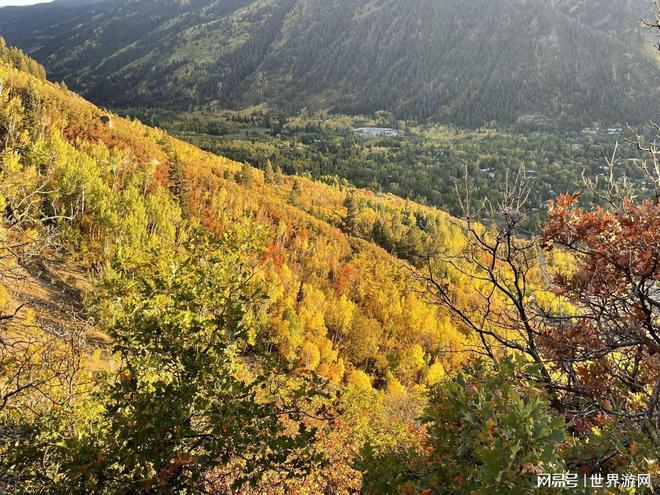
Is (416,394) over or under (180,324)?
under

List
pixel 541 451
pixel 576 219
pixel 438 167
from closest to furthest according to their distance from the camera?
pixel 541 451
pixel 576 219
pixel 438 167

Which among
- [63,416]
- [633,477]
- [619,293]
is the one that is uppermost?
[619,293]

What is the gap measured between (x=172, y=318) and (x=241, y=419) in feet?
5.80

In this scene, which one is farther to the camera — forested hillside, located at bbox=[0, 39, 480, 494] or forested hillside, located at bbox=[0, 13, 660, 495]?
forested hillside, located at bbox=[0, 39, 480, 494]

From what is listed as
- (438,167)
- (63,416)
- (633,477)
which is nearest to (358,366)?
(63,416)

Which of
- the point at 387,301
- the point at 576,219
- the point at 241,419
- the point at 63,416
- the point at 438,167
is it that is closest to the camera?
the point at 241,419

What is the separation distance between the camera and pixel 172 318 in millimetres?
5848

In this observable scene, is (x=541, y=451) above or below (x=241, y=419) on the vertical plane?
above

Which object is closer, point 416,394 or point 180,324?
point 180,324

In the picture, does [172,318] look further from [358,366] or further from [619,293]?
[358,366]

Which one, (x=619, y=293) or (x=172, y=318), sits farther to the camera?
(x=172, y=318)

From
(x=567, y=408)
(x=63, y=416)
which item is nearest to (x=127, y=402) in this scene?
(x=63, y=416)

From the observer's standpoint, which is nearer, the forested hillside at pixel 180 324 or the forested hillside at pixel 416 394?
the forested hillside at pixel 416 394

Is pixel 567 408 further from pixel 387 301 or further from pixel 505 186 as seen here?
pixel 387 301
